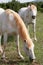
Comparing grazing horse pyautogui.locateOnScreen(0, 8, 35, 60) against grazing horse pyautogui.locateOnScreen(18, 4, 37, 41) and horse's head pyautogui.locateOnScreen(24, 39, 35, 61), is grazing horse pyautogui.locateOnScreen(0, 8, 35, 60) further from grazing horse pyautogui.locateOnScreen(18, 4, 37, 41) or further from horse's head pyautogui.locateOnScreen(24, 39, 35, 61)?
grazing horse pyautogui.locateOnScreen(18, 4, 37, 41)

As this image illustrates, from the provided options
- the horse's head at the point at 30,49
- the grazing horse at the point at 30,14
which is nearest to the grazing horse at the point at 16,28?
the horse's head at the point at 30,49

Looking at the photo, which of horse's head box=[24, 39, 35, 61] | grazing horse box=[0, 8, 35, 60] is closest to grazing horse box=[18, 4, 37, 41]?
grazing horse box=[0, 8, 35, 60]

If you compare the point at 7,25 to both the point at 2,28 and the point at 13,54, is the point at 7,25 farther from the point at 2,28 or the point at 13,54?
the point at 13,54

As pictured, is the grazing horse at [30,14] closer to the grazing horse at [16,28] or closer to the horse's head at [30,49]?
the grazing horse at [16,28]

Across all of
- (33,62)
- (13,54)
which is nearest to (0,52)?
(13,54)

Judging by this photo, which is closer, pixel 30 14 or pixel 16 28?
pixel 16 28

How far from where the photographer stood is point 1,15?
21.9 ft

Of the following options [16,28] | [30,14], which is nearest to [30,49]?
[16,28]

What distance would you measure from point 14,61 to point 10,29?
2.90ft

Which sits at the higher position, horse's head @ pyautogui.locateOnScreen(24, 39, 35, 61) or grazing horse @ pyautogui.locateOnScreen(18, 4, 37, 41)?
grazing horse @ pyautogui.locateOnScreen(18, 4, 37, 41)

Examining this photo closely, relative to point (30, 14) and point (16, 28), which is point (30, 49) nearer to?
point (16, 28)

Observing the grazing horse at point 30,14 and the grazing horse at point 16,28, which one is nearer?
the grazing horse at point 16,28

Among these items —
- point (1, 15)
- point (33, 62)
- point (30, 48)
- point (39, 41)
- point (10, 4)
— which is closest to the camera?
point (30, 48)

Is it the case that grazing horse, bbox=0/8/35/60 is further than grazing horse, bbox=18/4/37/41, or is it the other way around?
grazing horse, bbox=18/4/37/41
